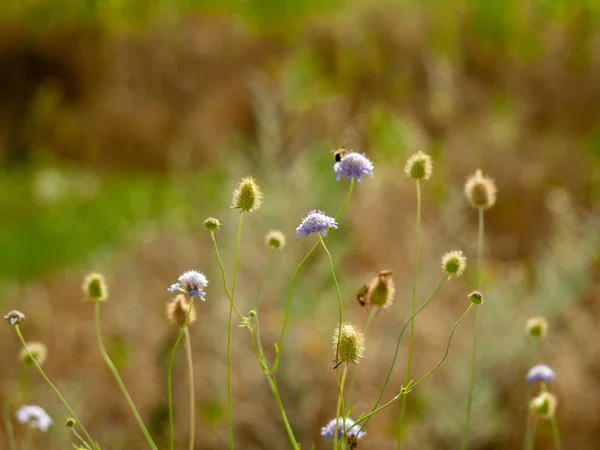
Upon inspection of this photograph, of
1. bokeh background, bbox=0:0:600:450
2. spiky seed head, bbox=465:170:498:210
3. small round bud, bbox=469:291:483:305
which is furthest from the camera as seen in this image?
bokeh background, bbox=0:0:600:450

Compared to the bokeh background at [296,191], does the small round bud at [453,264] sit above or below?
below

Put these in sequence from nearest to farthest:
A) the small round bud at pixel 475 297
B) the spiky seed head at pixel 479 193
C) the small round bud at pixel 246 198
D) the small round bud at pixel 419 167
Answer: the small round bud at pixel 475 297
the small round bud at pixel 246 198
the small round bud at pixel 419 167
the spiky seed head at pixel 479 193

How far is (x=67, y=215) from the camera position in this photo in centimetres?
548

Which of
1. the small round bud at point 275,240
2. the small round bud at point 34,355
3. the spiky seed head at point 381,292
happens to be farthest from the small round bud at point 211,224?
the small round bud at point 34,355

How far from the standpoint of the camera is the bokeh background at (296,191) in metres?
2.63

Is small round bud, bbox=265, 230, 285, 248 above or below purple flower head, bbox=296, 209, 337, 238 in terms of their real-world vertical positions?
above

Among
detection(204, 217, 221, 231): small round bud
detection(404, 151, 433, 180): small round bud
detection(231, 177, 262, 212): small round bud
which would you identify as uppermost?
detection(404, 151, 433, 180): small round bud

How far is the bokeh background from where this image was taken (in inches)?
103

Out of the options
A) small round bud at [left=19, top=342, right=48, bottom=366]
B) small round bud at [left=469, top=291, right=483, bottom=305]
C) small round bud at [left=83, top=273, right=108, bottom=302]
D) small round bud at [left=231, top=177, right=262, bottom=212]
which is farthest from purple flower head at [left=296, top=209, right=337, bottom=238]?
small round bud at [left=19, top=342, right=48, bottom=366]

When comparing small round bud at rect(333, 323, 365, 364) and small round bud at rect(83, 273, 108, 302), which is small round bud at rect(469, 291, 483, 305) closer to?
small round bud at rect(333, 323, 365, 364)

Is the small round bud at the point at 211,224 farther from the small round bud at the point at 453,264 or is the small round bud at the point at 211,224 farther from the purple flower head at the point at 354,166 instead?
the small round bud at the point at 453,264

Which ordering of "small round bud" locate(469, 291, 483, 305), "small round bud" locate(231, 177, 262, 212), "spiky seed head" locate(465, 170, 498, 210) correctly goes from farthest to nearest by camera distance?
"spiky seed head" locate(465, 170, 498, 210) < "small round bud" locate(231, 177, 262, 212) < "small round bud" locate(469, 291, 483, 305)

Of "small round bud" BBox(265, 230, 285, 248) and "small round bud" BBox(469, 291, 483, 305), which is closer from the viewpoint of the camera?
"small round bud" BBox(469, 291, 483, 305)

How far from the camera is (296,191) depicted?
3.01 metres
